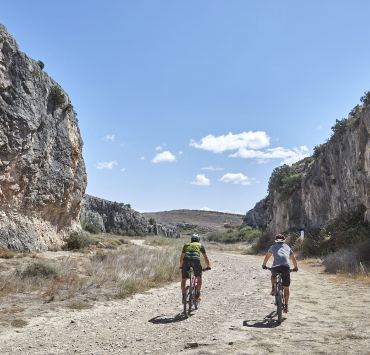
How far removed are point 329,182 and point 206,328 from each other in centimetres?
3218

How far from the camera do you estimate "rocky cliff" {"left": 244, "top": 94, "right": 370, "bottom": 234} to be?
27.8m

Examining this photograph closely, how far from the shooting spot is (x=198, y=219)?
526 ft

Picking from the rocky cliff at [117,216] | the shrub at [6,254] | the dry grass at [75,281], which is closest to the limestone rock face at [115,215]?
the rocky cliff at [117,216]

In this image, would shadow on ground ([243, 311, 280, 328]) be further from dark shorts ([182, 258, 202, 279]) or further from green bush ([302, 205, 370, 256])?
green bush ([302, 205, 370, 256])

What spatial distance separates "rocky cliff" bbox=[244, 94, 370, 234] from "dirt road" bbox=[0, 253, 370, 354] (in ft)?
50.4

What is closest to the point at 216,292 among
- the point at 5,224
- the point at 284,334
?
the point at 284,334

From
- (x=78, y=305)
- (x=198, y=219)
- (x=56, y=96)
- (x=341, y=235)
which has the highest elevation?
(x=198, y=219)

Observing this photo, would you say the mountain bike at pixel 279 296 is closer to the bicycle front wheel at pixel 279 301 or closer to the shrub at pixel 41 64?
the bicycle front wheel at pixel 279 301

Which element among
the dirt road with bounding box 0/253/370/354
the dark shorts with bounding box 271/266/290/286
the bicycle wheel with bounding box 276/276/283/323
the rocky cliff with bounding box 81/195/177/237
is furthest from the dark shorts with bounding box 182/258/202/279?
the rocky cliff with bounding box 81/195/177/237

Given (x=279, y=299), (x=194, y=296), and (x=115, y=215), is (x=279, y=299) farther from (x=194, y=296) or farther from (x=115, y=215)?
(x=115, y=215)

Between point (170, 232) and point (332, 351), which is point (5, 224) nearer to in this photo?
point (332, 351)

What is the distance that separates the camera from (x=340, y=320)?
33.0 ft

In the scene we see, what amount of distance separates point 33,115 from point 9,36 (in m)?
4.59

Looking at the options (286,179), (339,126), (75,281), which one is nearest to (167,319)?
(75,281)
